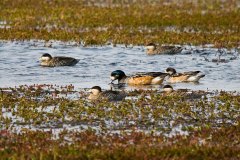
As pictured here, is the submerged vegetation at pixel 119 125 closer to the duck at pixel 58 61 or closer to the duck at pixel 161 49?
the duck at pixel 58 61

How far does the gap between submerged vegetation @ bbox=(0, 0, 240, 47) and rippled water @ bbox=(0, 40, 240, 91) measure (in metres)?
1.29

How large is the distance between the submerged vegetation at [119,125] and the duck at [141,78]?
220 centimetres

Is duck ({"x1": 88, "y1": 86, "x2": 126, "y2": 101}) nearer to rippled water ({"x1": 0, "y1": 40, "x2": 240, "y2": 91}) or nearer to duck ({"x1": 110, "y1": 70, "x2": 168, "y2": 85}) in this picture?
rippled water ({"x1": 0, "y1": 40, "x2": 240, "y2": 91})

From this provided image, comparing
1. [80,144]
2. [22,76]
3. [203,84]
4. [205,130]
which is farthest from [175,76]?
[80,144]

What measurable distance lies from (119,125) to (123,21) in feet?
67.6

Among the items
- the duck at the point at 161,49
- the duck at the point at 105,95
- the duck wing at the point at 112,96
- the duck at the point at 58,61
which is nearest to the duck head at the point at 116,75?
the duck at the point at 105,95

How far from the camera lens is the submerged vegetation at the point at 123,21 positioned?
30.9 meters

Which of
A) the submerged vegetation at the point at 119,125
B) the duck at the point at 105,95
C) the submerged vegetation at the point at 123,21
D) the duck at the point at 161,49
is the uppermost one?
the submerged vegetation at the point at 123,21

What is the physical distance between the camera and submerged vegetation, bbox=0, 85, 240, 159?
13.1 m

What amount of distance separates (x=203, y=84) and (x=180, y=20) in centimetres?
1475

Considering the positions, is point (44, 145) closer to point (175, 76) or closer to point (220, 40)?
point (175, 76)

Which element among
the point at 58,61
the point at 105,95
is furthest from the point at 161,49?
the point at 105,95

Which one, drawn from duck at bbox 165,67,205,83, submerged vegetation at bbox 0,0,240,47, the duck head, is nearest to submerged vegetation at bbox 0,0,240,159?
the duck head

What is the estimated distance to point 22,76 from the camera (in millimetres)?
22719
